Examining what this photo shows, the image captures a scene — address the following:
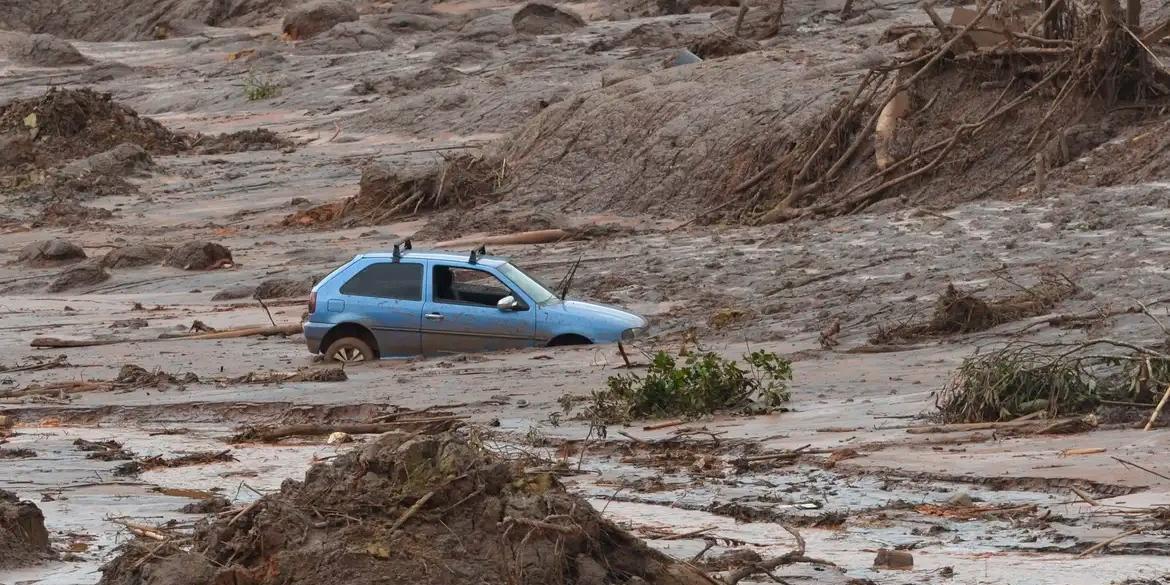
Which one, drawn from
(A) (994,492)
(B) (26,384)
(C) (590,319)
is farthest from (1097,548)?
(B) (26,384)

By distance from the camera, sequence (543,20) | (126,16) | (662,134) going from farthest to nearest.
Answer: (126,16), (543,20), (662,134)

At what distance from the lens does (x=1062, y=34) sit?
2488cm

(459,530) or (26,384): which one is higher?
(459,530)

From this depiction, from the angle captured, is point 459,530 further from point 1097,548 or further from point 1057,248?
point 1057,248

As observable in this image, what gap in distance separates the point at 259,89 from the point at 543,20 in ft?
23.0

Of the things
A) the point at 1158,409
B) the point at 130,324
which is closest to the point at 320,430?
the point at 1158,409

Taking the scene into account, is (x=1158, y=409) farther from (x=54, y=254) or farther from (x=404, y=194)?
(x=54, y=254)

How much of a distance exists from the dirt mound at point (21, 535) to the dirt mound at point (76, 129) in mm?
30978

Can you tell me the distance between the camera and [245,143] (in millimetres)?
39125

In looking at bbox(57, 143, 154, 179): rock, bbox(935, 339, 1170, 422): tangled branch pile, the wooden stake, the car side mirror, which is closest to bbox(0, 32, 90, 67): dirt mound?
bbox(57, 143, 154, 179): rock

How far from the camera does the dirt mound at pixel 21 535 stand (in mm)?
8172

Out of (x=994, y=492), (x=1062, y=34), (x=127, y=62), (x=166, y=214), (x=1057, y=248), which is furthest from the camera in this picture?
(x=127, y=62)

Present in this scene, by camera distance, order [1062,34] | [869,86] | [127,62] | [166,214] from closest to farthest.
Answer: [1062,34], [869,86], [166,214], [127,62]

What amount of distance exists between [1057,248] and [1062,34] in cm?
664
